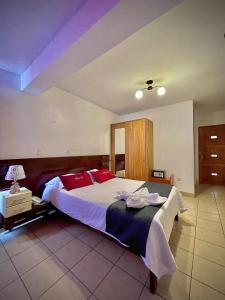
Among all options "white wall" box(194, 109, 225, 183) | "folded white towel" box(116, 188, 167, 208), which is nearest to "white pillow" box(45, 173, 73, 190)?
"folded white towel" box(116, 188, 167, 208)

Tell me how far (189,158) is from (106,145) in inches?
96.2

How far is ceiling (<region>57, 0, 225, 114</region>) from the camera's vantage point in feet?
4.66

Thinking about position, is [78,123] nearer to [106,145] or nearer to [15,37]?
[106,145]

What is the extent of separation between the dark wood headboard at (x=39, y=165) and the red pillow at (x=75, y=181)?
0.51 metres

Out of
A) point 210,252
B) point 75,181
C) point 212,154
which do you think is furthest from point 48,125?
point 212,154

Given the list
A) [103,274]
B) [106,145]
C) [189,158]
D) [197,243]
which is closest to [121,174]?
[106,145]

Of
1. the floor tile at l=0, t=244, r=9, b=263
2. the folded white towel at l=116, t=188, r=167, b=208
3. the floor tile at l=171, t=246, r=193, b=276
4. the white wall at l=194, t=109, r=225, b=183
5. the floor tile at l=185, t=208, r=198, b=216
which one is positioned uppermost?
the white wall at l=194, t=109, r=225, b=183

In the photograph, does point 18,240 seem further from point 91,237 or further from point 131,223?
point 131,223

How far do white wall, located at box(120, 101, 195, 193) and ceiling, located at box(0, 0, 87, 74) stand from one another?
3367 mm

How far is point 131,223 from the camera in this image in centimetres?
144

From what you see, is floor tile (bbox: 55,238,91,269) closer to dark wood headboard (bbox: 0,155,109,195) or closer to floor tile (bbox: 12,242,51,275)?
floor tile (bbox: 12,242,51,275)

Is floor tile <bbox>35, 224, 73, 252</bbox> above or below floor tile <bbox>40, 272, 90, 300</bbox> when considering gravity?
above

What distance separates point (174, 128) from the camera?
12.9 ft

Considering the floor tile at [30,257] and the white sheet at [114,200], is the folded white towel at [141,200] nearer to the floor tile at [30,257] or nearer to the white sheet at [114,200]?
the white sheet at [114,200]
